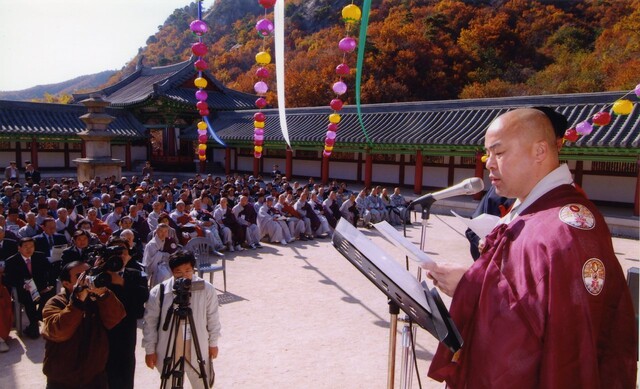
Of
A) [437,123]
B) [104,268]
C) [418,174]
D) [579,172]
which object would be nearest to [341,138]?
[418,174]

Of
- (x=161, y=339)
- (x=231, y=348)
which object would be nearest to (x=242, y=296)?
(x=231, y=348)

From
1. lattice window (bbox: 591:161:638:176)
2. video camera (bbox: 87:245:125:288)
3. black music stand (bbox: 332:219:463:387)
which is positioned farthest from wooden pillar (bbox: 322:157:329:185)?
black music stand (bbox: 332:219:463:387)

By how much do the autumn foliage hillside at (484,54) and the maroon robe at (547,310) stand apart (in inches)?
1209

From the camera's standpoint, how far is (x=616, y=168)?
15406 millimetres

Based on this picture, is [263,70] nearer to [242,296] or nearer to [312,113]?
[242,296]

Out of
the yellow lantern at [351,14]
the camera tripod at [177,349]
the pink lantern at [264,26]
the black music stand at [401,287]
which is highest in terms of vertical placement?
the pink lantern at [264,26]

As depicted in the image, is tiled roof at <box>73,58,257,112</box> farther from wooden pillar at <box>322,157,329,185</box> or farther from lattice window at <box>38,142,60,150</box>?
wooden pillar at <box>322,157,329,185</box>

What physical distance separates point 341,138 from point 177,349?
1702 centimetres

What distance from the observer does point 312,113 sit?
78.7 feet

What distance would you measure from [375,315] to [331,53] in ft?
124

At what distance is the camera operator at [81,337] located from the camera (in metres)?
2.95

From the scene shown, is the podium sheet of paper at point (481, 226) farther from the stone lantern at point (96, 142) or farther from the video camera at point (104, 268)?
the stone lantern at point (96, 142)

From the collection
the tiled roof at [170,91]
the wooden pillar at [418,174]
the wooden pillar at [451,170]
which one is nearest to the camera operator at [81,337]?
the wooden pillar at [418,174]

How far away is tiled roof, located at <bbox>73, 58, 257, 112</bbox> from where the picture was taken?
2733 cm
